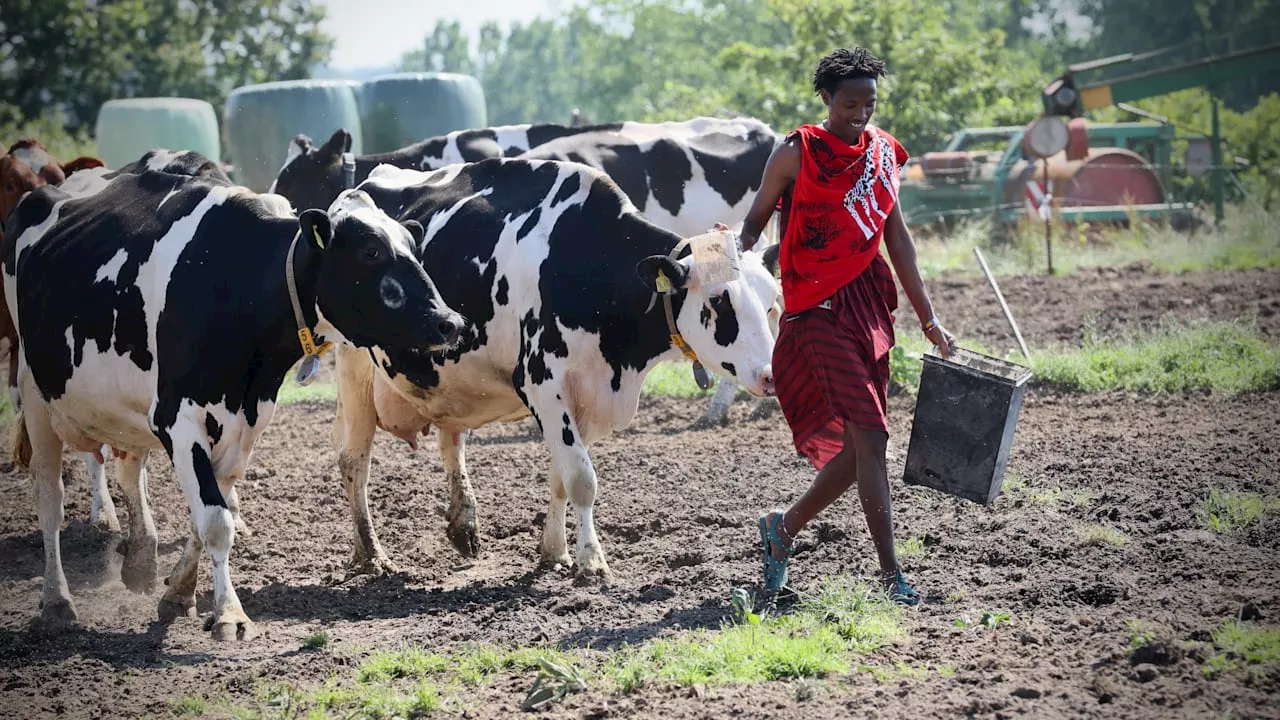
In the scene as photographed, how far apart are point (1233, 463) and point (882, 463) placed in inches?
120

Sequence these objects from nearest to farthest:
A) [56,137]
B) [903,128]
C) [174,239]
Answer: [174,239], [903,128], [56,137]

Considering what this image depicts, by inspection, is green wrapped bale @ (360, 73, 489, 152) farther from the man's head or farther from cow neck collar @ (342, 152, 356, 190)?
the man's head

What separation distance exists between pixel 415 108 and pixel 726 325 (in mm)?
12737

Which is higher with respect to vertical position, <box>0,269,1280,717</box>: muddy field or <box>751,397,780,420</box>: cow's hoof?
<box>0,269,1280,717</box>: muddy field

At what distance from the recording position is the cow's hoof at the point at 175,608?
662cm

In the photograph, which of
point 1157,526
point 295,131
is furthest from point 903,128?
point 1157,526

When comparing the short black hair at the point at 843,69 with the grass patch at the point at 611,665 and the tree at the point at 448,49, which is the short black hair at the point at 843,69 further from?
the tree at the point at 448,49

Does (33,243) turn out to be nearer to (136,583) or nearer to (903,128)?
(136,583)

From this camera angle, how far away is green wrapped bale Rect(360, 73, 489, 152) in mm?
18547

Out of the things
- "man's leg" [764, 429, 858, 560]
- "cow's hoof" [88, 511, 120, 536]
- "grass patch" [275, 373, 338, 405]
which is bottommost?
"grass patch" [275, 373, 338, 405]

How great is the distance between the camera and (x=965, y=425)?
230 inches

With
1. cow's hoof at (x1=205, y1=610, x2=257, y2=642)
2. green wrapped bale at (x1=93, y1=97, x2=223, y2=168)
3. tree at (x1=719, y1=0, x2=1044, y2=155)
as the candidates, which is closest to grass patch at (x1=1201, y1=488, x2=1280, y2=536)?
cow's hoof at (x1=205, y1=610, x2=257, y2=642)

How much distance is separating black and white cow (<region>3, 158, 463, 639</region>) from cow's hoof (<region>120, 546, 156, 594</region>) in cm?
54

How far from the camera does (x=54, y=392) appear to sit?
6941mm
